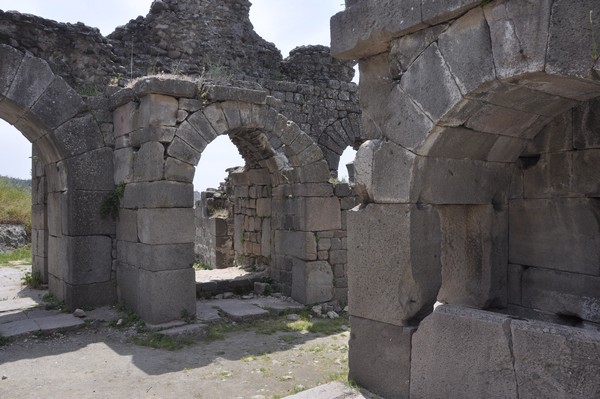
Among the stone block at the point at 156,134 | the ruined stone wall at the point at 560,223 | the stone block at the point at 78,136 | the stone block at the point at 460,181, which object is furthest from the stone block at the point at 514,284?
the stone block at the point at 78,136

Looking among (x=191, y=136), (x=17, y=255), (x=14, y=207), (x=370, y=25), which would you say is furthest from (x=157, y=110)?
(x=14, y=207)

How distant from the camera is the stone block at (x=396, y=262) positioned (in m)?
3.39

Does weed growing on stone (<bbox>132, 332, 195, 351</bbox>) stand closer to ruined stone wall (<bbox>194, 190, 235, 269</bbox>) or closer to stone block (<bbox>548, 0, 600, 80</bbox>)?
stone block (<bbox>548, 0, 600, 80</bbox>)

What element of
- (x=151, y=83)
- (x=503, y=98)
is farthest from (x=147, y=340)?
(x=503, y=98)

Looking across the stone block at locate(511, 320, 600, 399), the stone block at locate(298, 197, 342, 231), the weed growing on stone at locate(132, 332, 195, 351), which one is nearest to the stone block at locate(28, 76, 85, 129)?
the weed growing on stone at locate(132, 332, 195, 351)

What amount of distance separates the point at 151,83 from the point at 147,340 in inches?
129

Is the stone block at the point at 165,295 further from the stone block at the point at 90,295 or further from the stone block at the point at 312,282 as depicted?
the stone block at the point at 312,282

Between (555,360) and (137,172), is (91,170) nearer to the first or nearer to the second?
(137,172)

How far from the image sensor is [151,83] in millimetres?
6527

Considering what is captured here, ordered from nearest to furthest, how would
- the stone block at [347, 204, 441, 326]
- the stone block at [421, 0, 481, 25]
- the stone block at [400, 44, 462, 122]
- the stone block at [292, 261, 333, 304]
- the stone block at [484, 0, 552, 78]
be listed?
the stone block at [484, 0, 552, 78]
the stone block at [421, 0, 481, 25]
the stone block at [400, 44, 462, 122]
the stone block at [347, 204, 441, 326]
the stone block at [292, 261, 333, 304]

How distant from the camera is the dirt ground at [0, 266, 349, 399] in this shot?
15.2 ft

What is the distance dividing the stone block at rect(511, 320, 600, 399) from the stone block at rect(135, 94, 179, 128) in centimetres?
517

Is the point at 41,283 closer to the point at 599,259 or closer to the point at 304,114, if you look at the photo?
the point at 304,114

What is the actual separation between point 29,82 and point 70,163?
123 centimetres
